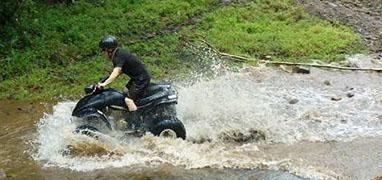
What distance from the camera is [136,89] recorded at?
11.1 m

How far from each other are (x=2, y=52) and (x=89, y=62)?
2.24 m

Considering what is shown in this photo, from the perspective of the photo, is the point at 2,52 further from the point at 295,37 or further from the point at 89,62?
the point at 295,37

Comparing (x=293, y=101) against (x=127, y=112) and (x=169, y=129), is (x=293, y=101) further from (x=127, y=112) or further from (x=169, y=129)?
(x=127, y=112)

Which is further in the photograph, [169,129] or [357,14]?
[357,14]

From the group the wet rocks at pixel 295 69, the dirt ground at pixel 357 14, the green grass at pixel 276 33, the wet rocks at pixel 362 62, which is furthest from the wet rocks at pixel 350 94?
the dirt ground at pixel 357 14

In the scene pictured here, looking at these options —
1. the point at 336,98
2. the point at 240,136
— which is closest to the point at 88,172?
the point at 240,136

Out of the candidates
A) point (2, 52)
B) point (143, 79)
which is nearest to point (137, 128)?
point (143, 79)

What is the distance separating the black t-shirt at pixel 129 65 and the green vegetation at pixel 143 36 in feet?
12.1

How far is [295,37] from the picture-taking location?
60.5 feet

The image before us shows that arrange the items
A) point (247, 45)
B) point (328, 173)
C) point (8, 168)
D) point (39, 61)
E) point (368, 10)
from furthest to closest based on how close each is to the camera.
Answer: point (368, 10), point (247, 45), point (39, 61), point (8, 168), point (328, 173)

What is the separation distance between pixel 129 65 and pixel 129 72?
0.14 metres

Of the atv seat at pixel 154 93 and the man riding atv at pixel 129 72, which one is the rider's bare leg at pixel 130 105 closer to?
the man riding atv at pixel 129 72

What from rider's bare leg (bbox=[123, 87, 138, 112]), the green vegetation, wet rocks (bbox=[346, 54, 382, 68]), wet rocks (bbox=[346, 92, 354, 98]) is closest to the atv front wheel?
rider's bare leg (bbox=[123, 87, 138, 112])

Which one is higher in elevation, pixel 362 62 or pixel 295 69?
pixel 295 69
